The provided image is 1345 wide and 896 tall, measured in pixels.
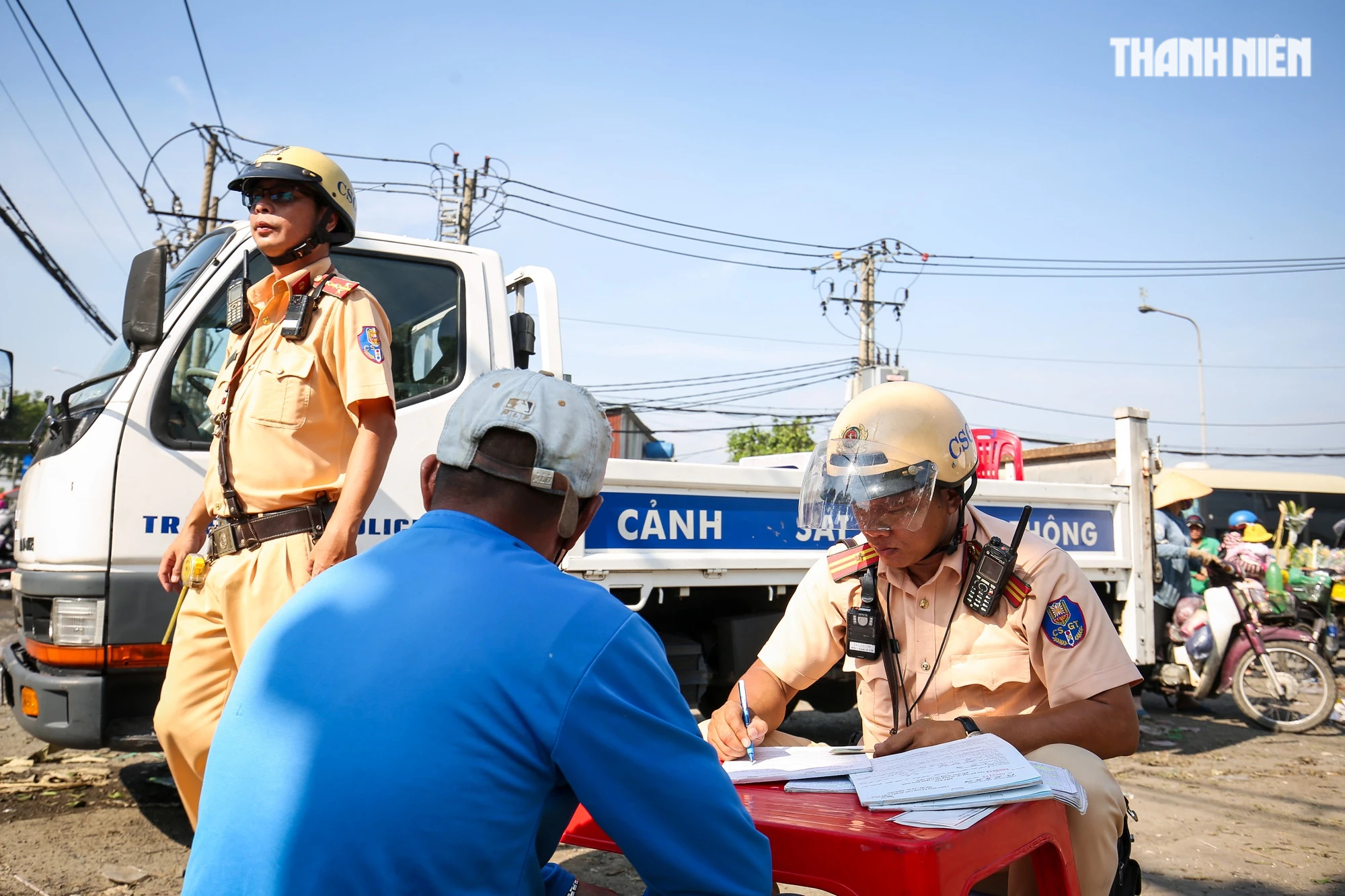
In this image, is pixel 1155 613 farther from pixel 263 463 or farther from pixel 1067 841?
pixel 263 463

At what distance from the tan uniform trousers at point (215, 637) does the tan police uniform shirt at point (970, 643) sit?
1.21 metres

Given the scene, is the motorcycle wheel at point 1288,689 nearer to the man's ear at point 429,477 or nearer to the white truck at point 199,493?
the white truck at point 199,493

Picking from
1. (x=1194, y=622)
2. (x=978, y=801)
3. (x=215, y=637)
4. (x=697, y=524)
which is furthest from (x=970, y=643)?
(x=1194, y=622)

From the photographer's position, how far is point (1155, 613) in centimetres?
652

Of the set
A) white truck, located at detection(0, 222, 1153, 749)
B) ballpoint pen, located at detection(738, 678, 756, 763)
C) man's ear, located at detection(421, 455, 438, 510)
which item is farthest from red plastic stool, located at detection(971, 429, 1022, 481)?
man's ear, located at detection(421, 455, 438, 510)

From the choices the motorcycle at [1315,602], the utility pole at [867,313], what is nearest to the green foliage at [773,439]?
the utility pole at [867,313]

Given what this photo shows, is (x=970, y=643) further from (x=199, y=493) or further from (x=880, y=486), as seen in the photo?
(x=199, y=493)

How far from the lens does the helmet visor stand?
7.25 feet

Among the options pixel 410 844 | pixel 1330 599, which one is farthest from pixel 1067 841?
pixel 1330 599

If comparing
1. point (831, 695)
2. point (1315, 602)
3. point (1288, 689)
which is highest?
point (1315, 602)

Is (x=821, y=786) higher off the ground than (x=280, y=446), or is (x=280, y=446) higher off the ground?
(x=280, y=446)

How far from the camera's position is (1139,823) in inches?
170

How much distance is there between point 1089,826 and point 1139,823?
9.96 feet

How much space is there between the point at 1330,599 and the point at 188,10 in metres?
12.5
